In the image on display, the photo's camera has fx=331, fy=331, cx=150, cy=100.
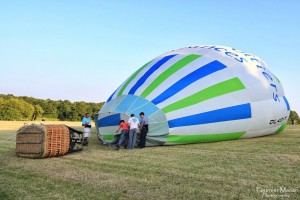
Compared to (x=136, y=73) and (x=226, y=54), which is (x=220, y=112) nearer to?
(x=226, y=54)

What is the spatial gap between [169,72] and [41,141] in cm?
433

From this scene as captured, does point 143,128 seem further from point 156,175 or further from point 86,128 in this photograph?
point 156,175

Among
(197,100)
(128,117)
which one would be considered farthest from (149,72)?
(197,100)

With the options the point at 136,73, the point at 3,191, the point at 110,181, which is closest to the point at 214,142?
the point at 136,73

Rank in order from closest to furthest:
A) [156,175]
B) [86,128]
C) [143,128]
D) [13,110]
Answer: [156,175], [143,128], [86,128], [13,110]

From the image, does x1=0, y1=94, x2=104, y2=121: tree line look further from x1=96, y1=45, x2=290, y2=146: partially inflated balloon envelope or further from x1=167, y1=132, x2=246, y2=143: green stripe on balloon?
x1=167, y1=132, x2=246, y2=143: green stripe on balloon

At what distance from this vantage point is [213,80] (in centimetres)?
965

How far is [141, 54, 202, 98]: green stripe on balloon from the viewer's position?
9555mm

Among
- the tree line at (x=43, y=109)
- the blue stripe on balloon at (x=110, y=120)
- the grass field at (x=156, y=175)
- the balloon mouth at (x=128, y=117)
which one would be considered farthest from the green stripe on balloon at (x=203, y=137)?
the tree line at (x=43, y=109)

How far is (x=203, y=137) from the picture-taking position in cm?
943

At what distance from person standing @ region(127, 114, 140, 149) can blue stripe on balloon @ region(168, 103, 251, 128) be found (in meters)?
0.92

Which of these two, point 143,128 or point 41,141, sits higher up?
point 143,128

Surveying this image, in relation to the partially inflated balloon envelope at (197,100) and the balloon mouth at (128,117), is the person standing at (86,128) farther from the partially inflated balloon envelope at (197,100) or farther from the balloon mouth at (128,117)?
the partially inflated balloon envelope at (197,100)

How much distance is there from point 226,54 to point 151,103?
3217 millimetres
